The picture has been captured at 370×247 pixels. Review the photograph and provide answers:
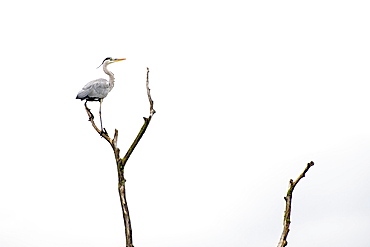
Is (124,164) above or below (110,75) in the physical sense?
below

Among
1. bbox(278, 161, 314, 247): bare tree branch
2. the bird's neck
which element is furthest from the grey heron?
bbox(278, 161, 314, 247): bare tree branch

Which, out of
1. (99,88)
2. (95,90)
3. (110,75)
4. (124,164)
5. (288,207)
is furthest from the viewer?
(110,75)

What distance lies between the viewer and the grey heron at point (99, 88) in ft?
78.4

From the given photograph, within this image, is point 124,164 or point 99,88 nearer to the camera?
point 124,164

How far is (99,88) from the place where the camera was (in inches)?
969

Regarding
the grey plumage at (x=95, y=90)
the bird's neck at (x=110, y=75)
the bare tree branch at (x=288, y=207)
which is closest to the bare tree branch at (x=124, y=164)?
the bare tree branch at (x=288, y=207)

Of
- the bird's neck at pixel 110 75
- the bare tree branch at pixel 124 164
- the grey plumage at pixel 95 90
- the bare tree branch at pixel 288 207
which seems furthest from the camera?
the bird's neck at pixel 110 75

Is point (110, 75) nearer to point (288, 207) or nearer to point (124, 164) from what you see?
point (124, 164)

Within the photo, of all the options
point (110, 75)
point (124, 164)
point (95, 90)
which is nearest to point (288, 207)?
point (124, 164)

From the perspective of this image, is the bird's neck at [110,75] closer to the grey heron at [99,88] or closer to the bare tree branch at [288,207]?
the grey heron at [99,88]

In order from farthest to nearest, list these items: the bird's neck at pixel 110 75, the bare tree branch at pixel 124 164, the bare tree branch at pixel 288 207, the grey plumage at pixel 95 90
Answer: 1. the bird's neck at pixel 110 75
2. the grey plumage at pixel 95 90
3. the bare tree branch at pixel 124 164
4. the bare tree branch at pixel 288 207

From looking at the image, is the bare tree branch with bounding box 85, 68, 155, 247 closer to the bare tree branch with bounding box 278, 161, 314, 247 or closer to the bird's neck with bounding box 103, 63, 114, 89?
the bare tree branch with bounding box 278, 161, 314, 247

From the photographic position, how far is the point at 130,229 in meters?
12.5

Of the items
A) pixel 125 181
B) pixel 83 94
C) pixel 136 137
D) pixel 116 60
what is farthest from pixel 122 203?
pixel 116 60
